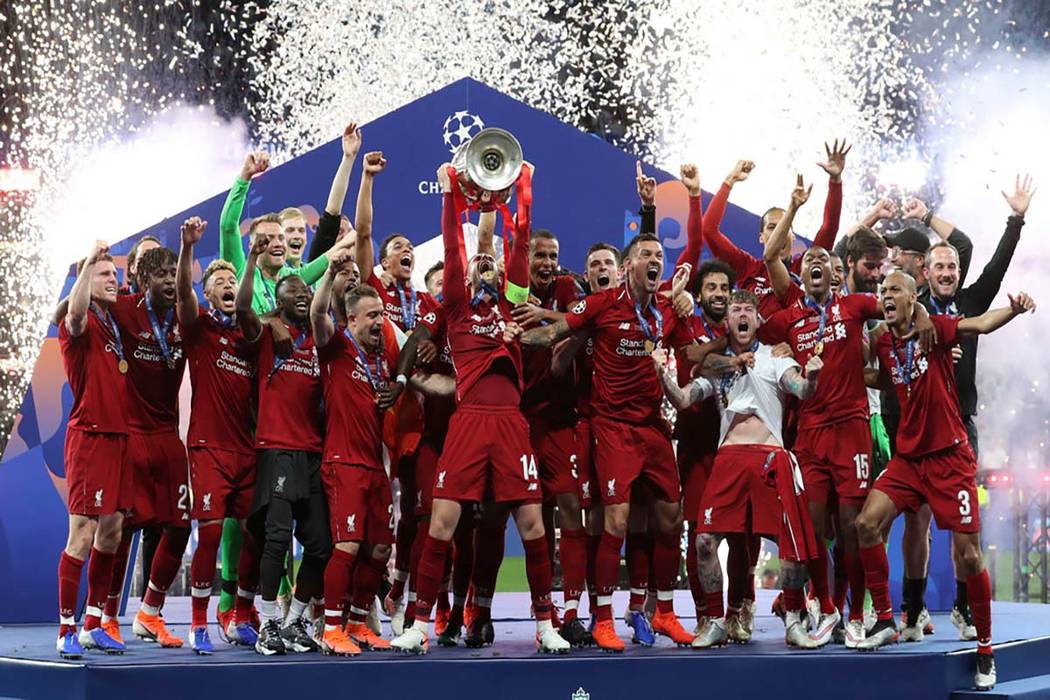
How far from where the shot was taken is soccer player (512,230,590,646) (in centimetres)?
650

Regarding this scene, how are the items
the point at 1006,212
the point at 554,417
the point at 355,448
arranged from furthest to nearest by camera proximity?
the point at 1006,212 → the point at 554,417 → the point at 355,448

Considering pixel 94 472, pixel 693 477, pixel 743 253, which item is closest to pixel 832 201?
pixel 743 253

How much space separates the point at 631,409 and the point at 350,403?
4.67 ft

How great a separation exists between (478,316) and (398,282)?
0.86 m

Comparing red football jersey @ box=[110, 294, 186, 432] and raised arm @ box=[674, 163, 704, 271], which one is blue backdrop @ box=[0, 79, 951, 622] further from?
red football jersey @ box=[110, 294, 186, 432]

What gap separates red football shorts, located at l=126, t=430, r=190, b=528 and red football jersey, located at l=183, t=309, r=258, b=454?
0.54 feet

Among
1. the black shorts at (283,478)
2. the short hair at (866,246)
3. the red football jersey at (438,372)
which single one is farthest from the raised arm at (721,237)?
the black shorts at (283,478)

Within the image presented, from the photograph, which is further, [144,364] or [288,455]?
[144,364]

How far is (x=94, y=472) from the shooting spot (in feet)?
20.4

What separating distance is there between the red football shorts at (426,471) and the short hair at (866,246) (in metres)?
2.42

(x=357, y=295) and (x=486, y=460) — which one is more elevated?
(x=357, y=295)

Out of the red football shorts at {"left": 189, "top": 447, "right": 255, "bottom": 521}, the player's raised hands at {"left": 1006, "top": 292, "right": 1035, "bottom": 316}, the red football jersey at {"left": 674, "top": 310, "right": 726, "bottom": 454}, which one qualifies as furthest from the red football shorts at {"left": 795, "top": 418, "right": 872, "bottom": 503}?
the red football shorts at {"left": 189, "top": 447, "right": 255, "bottom": 521}

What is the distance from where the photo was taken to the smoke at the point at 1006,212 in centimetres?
2214

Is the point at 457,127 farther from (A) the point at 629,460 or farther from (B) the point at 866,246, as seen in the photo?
(A) the point at 629,460
